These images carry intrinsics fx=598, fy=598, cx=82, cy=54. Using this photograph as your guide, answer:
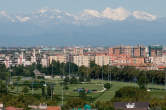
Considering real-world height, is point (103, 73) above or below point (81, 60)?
below

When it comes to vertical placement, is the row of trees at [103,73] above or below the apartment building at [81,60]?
below

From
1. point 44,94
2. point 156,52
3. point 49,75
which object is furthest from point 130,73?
point 156,52

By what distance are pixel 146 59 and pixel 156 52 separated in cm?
1550

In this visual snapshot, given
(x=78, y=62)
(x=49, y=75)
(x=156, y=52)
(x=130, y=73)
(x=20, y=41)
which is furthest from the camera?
(x=20, y=41)

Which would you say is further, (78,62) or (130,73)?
(78,62)

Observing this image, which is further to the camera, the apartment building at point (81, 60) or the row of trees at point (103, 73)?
the apartment building at point (81, 60)

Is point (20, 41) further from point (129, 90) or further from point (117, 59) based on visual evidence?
point (129, 90)

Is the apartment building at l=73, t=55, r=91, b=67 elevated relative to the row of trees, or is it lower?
elevated

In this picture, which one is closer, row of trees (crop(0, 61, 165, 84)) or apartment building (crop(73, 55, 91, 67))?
row of trees (crop(0, 61, 165, 84))

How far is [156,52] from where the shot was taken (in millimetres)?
95938

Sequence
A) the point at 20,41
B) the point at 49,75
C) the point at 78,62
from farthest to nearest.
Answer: the point at 20,41
the point at 78,62
the point at 49,75

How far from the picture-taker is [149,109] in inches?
925

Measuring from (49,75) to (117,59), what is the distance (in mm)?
21138

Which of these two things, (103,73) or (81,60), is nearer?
(103,73)
